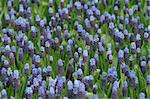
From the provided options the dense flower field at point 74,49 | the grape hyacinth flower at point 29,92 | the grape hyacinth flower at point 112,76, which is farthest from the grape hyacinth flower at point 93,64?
the grape hyacinth flower at point 29,92

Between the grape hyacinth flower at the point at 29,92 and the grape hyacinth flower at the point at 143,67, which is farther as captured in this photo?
the grape hyacinth flower at the point at 143,67

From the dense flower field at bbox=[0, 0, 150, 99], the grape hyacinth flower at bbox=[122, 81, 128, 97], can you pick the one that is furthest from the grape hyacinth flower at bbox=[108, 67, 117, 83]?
the grape hyacinth flower at bbox=[122, 81, 128, 97]

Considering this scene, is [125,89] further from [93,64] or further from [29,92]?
[29,92]

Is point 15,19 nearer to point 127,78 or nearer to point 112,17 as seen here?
point 112,17

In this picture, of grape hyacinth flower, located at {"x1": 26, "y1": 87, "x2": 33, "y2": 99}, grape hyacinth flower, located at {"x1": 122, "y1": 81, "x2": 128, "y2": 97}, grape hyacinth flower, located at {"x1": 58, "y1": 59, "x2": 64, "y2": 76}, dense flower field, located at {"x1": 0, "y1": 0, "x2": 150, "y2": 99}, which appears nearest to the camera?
grape hyacinth flower, located at {"x1": 26, "y1": 87, "x2": 33, "y2": 99}

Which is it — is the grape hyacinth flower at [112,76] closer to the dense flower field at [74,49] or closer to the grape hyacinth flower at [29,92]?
the dense flower field at [74,49]

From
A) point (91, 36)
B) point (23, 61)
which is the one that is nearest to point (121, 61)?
point (91, 36)

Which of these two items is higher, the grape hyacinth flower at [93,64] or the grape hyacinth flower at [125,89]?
the grape hyacinth flower at [93,64]

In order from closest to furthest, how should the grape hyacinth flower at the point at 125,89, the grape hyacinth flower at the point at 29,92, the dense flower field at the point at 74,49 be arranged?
1. the grape hyacinth flower at the point at 29,92
2. the grape hyacinth flower at the point at 125,89
3. the dense flower field at the point at 74,49

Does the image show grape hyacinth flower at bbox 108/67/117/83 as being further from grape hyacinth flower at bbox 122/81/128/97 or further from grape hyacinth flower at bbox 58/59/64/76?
grape hyacinth flower at bbox 58/59/64/76
